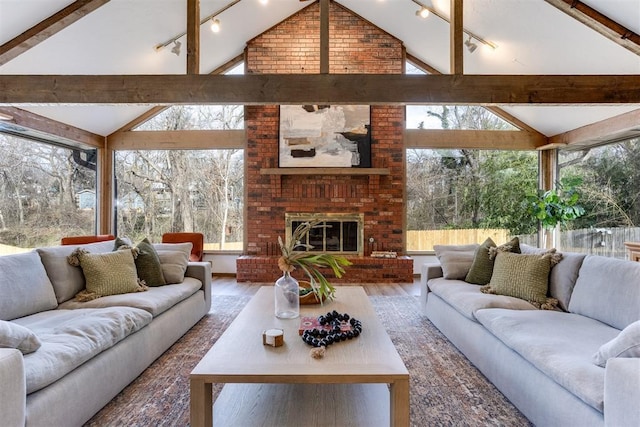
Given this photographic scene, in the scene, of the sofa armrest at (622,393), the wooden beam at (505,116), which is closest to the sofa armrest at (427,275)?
the sofa armrest at (622,393)

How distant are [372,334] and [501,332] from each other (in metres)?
0.83

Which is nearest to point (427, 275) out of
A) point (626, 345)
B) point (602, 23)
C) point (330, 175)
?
point (626, 345)

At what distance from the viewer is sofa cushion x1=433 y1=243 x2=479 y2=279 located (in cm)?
346

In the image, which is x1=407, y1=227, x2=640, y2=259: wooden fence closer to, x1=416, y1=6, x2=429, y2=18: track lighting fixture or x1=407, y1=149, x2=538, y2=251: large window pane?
x1=407, y1=149, x2=538, y2=251: large window pane

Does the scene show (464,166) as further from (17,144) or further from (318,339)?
(17,144)

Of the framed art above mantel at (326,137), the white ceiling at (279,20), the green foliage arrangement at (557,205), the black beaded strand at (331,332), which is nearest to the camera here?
the black beaded strand at (331,332)

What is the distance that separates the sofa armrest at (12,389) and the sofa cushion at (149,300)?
45.9 inches

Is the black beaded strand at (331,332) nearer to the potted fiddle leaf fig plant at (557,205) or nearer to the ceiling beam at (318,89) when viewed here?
the ceiling beam at (318,89)

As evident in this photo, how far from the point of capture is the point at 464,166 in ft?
19.9

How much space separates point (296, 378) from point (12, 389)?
3.47 feet

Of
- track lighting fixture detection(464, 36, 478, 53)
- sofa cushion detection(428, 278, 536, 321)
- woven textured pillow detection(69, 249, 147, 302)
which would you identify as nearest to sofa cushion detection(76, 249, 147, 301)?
woven textured pillow detection(69, 249, 147, 302)

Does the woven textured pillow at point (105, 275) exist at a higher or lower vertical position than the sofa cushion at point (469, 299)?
higher

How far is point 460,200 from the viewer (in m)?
6.07

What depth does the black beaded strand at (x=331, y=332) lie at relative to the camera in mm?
1808
